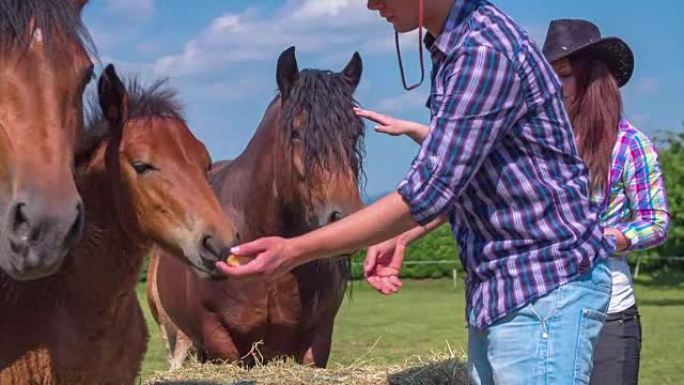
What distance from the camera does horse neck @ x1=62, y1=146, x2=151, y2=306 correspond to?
156 inches

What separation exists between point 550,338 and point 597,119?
5.41 ft

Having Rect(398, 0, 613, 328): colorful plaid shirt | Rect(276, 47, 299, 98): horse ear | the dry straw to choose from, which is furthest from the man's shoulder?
Rect(276, 47, 299, 98): horse ear

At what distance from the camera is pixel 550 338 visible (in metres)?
2.40

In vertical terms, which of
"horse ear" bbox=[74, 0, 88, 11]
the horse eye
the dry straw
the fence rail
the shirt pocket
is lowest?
the fence rail

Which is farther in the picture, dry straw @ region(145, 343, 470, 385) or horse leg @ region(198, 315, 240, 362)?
horse leg @ region(198, 315, 240, 362)

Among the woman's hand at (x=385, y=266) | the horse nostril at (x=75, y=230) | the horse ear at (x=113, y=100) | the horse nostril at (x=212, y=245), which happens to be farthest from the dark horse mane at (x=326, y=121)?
the horse nostril at (x=75, y=230)

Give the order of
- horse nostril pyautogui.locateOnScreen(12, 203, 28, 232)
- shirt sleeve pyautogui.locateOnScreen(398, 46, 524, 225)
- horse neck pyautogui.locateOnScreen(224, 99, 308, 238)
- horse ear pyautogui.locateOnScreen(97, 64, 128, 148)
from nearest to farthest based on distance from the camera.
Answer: shirt sleeve pyautogui.locateOnScreen(398, 46, 524, 225), horse nostril pyautogui.locateOnScreen(12, 203, 28, 232), horse ear pyautogui.locateOnScreen(97, 64, 128, 148), horse neck pyautogui.locateOnScreen(224, 99, 308, 238)

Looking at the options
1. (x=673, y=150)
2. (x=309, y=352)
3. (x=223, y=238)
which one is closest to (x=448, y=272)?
(x=673, y=150)

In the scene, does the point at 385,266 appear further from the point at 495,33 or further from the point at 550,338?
the point at 495,33

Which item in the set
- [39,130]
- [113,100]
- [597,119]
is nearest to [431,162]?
[39,130]

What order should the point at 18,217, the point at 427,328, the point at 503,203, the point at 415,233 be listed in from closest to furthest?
the point at 503,203 < the point at 18,217 < the point at 415,233 < the point at 427,328

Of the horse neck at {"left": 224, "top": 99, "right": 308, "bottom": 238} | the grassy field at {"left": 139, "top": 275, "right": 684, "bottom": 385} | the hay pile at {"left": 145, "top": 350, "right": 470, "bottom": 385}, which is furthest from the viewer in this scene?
the grassy field at {"left": 139, "top": 275, "right": 684, "bottom": 385}

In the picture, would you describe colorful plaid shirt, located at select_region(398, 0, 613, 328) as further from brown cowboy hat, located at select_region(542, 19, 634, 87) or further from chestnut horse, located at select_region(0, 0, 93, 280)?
brown cowboy hat, located at select_region(542, 19, 634, 87)

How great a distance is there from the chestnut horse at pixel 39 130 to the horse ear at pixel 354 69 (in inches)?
95.2
